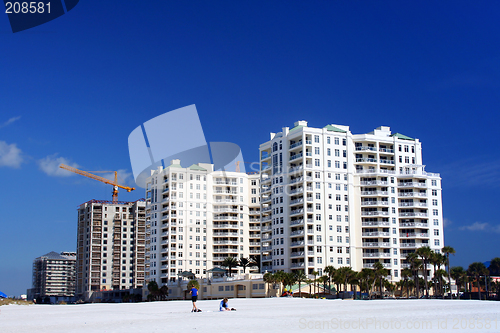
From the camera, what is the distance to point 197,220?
125 m

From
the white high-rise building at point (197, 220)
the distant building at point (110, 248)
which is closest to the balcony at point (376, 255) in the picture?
the white high-rise building at point (197, 220)

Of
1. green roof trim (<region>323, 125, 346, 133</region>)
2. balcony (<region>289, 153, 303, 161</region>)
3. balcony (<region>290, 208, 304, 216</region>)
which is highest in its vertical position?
green roof trim (<region>323, 125, 346, 133</region>)

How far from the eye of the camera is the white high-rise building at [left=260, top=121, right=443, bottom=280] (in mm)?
100062

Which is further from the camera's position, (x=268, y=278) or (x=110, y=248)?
(x=110, y=248)

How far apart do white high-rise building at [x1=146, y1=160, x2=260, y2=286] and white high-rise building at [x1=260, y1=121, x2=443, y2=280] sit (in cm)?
1803

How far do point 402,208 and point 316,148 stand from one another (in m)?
20.8

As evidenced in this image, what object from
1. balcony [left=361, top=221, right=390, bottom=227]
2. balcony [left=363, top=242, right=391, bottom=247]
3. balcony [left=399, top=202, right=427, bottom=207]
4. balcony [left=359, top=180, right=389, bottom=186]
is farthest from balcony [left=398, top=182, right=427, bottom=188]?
balcony [left=363, top=242, right=391, bottom=247]

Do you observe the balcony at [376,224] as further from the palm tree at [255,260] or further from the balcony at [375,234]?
the palm tree at [255,260]

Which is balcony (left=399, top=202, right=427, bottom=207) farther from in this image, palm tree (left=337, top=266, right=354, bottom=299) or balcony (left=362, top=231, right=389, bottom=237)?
palm tree (left=337, top=266, right=354, bottom=299)

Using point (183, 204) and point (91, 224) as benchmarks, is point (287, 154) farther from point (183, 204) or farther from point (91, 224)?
point (91, 224)

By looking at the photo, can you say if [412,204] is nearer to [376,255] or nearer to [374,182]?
[374,182]

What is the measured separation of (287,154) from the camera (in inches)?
4144

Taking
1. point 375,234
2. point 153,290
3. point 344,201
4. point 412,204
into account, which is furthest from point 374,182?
point 153,290

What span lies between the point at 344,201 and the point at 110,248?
99809mm
